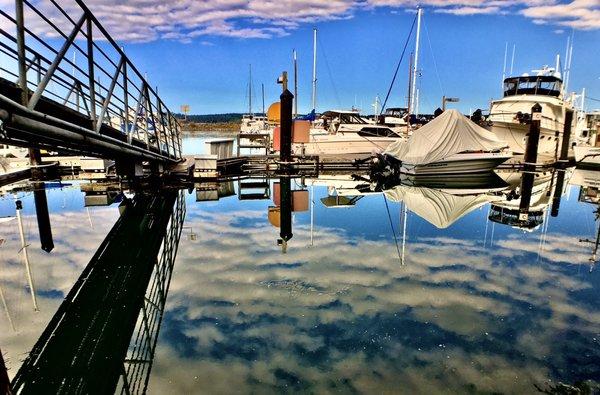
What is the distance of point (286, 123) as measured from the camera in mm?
22500

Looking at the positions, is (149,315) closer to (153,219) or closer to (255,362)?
(255,362)

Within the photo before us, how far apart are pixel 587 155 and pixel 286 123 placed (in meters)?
24.5

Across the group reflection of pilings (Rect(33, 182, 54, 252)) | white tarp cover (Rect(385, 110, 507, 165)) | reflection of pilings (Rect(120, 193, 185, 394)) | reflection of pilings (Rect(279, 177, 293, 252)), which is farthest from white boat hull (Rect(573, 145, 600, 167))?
reflection of pilings (Rect(33, 182, 54, 252))

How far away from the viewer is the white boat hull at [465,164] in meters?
21.7

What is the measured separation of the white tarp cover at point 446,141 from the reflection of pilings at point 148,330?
1688 cm

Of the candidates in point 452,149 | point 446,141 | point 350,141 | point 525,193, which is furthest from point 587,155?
point 350,141

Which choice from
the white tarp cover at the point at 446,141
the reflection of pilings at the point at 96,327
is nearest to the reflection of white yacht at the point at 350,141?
the white tarp cover at the point at 446,141

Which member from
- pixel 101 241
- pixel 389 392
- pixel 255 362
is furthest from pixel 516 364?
pixel 101 241

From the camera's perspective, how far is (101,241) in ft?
30.9

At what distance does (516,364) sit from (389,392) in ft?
5.47

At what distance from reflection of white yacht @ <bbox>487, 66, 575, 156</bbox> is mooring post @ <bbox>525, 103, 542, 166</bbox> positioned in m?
6.39

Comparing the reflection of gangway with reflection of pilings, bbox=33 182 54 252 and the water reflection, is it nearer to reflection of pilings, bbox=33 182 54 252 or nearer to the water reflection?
the water reflection

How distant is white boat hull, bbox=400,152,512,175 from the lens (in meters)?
21.7

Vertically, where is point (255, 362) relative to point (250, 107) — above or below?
below
